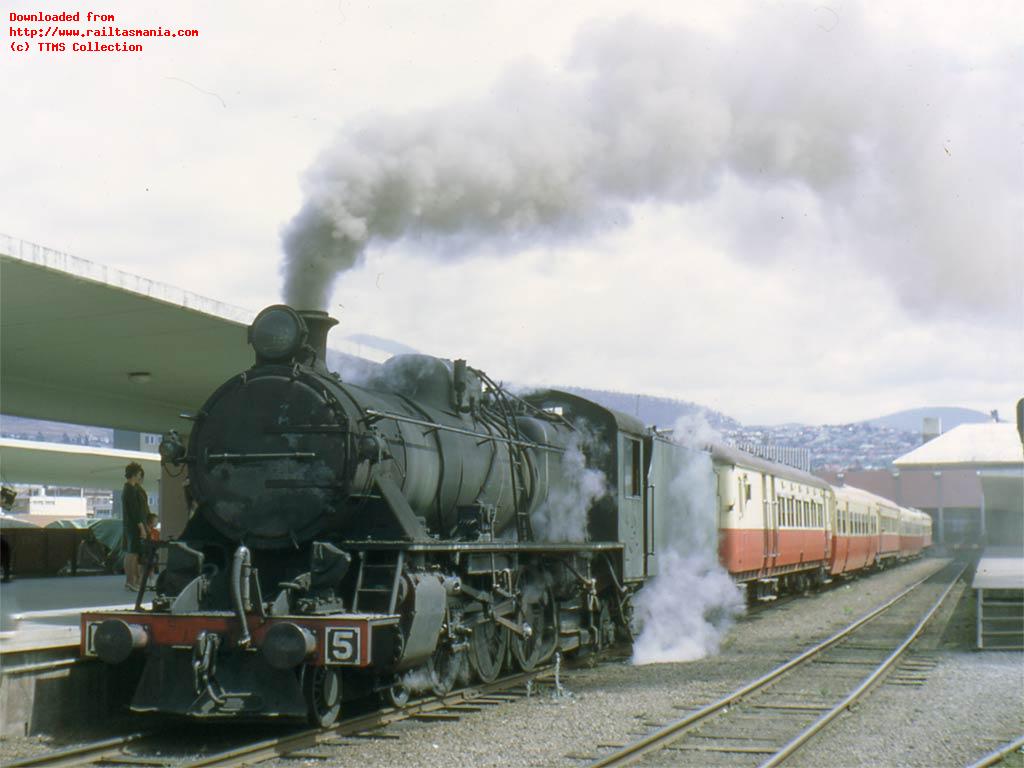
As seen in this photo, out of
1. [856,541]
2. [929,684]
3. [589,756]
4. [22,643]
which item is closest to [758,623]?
[929,684]

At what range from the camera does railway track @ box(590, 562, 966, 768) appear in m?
7.16

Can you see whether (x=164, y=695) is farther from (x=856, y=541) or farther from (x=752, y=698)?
(x=856, y=541)

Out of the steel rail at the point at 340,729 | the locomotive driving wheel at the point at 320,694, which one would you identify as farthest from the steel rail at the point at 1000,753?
the locomotive driving wheel at the point at 320,694

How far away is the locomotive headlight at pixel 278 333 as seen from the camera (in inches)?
325

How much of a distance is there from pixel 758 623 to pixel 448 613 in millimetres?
9647

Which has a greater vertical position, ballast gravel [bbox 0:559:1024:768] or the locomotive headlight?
the locomotive headlight

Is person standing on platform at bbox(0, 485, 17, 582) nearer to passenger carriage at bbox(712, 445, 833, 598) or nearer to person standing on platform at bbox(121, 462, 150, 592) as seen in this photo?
person standing on platform at bbox(121, 462, 150, 592)

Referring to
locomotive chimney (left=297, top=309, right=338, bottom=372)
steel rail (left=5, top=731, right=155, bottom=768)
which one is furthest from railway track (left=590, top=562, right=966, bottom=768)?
locomotive chimney (left=297, top=309, right=338, bottom=372)

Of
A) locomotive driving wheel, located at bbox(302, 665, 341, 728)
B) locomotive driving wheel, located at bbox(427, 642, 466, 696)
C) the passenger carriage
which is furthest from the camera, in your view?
the passenger carriage

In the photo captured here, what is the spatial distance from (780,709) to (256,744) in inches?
168

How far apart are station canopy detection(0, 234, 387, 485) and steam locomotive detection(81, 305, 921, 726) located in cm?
188

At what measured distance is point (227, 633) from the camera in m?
7.28

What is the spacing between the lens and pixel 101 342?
12.2 metres

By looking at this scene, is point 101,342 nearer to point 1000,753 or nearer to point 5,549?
point 5,549
